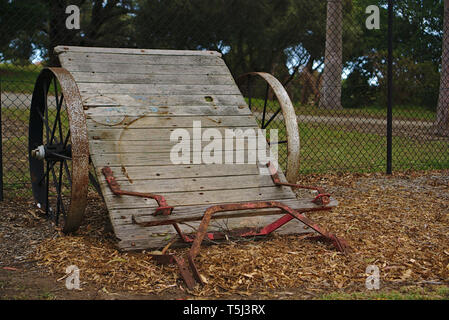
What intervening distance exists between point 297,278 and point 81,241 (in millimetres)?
1518

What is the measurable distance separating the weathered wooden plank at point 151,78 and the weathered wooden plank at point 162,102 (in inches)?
7.9

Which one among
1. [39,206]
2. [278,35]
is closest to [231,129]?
[39,206]

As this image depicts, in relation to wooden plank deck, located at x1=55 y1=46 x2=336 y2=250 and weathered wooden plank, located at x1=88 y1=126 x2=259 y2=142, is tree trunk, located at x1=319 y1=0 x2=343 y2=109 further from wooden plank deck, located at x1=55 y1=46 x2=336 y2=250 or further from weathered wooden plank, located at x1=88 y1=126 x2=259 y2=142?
weathered wooden plank, located at x1=88 y1=126 x2=259 y2=142

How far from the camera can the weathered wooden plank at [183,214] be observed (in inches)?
114

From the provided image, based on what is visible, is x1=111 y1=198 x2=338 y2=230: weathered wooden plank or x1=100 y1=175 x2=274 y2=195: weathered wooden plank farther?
x1=100 y1=175 x2=274 y2=195: weathered wooden plank

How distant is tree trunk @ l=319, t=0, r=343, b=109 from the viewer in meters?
11.6

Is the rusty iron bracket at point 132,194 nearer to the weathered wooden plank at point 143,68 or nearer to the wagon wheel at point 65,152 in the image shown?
the wagon wheel at point 65,152

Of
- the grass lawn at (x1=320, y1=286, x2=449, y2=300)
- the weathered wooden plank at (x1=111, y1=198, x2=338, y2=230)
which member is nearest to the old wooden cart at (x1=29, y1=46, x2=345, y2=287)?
the weathered wooden plank at (x1=111, y1=198, x2=338, y2=230)

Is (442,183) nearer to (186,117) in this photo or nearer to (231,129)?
(231,129)

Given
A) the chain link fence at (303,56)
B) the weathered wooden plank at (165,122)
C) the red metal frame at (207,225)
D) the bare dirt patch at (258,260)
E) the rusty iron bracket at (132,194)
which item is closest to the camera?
the bare dirt patch at (258,260)

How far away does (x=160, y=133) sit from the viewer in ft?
12.8

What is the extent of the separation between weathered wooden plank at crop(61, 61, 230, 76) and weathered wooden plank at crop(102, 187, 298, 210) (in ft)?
4.58

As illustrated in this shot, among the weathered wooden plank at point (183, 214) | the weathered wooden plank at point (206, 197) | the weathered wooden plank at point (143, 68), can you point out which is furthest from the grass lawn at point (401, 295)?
the weathered wooden plank at point (143, 68)
